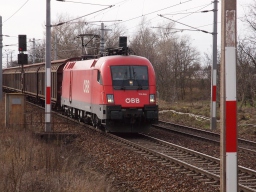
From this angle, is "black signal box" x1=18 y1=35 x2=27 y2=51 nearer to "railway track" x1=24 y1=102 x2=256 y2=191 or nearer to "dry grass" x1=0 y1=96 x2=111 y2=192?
"railway track" x1=24 y1=102 x2=256 y2=191

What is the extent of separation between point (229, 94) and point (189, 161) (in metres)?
7.12

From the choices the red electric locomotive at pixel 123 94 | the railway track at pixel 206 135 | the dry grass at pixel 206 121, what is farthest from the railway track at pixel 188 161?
the dry grass at pixel 206 121

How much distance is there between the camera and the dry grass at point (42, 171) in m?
8.11

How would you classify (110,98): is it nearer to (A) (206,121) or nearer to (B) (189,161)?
(B) (189,161)

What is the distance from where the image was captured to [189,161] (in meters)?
12.4

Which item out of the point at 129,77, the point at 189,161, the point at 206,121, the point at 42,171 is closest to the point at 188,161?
the point at 189,161

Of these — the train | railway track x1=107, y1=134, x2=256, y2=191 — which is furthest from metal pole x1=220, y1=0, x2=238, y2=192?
the train

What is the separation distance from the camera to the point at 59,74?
1049 inches

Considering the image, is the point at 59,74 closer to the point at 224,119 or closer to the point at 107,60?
the point at 107,60

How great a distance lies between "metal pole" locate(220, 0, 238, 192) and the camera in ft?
18.1

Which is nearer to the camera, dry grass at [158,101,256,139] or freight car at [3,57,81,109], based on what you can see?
dry grass at [158,101,256,139]

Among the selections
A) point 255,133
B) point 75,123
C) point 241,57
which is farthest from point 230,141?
point 241,57

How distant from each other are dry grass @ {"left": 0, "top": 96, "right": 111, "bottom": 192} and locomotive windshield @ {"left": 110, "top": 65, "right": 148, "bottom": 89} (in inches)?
169

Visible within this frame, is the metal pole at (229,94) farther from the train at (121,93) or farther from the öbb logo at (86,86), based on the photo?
the öbb logo at (86,86)
